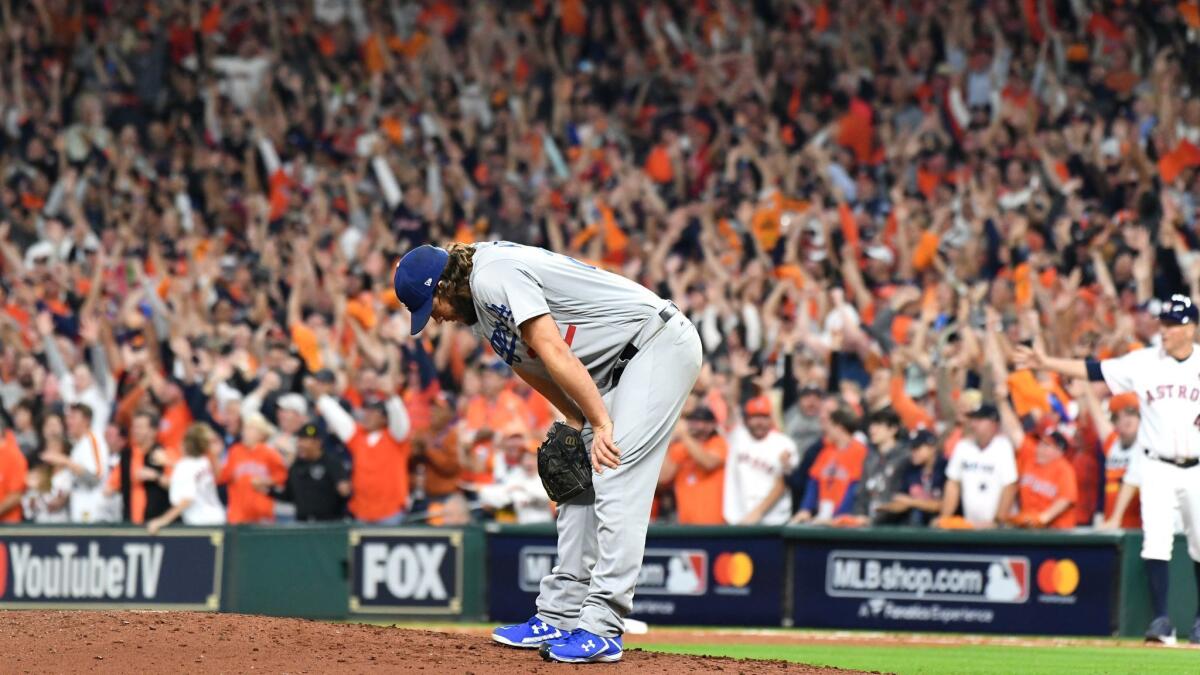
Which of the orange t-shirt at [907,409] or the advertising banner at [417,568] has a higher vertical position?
the orange t-shirt at [907,409]

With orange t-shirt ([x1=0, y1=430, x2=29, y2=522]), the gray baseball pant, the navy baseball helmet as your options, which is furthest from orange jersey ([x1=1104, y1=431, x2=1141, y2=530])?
orange t-shirt ([x1=0, y1=430, x2=29, y2=522])

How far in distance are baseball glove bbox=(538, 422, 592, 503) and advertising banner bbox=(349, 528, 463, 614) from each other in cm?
681

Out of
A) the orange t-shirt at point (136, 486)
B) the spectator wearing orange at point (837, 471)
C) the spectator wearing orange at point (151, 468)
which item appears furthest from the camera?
the orange t-shirt at point (136, 486)

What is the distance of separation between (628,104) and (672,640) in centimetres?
1056

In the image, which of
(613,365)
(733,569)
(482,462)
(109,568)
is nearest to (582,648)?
(613,365)

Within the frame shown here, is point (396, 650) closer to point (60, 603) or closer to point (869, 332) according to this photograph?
point (60, 603)

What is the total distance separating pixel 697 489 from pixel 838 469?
1.17 meters

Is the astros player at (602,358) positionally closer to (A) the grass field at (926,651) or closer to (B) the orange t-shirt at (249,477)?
(A) the grass field at (926,651)

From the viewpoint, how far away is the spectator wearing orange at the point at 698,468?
13.2 meters

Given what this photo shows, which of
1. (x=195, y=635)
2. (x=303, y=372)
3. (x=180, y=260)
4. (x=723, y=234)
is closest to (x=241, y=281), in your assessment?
(x=180, y=260)

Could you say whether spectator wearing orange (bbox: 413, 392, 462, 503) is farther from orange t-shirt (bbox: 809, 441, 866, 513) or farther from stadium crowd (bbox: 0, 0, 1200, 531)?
orange t-shirt (bbox: 809, 441, 866, 513)

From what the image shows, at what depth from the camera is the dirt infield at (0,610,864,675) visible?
667cm

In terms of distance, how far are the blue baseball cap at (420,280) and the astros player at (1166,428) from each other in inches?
214

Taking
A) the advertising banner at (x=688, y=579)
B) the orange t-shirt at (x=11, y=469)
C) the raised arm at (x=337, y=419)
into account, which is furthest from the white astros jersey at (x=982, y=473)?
the orange t-shirt at (x=11, y=469)
